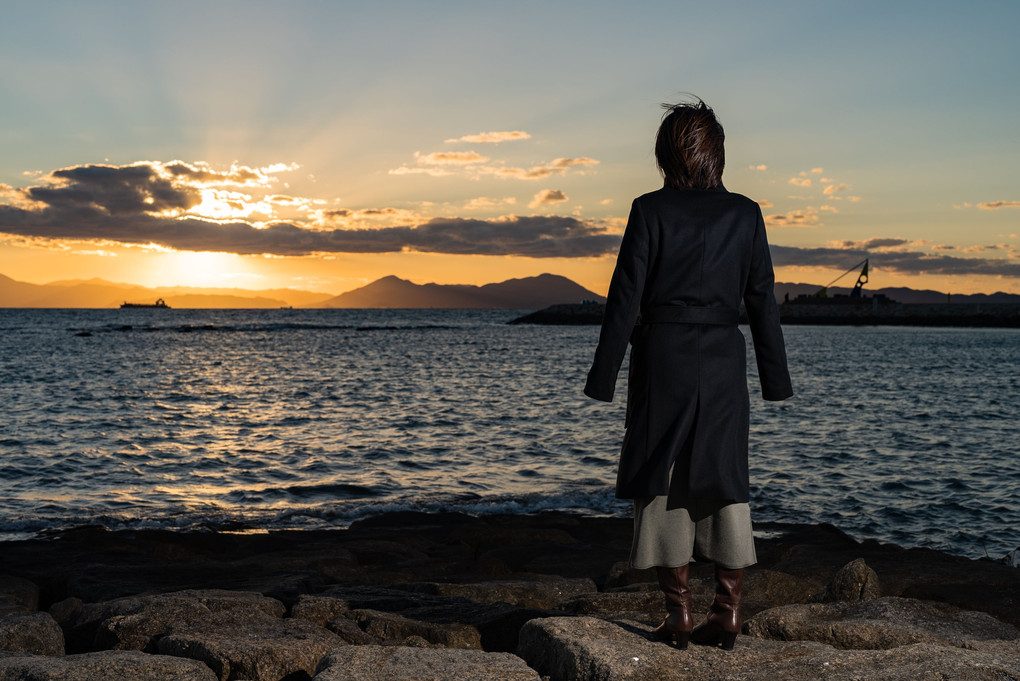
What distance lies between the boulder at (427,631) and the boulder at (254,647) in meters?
0.37

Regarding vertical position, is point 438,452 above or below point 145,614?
below

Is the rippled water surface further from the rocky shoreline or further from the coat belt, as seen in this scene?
the coat belt

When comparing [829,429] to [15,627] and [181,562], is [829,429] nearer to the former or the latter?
[181,562]

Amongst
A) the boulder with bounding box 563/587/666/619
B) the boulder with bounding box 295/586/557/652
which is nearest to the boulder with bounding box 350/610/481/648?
the boulder with bounding box 295/586/557/652

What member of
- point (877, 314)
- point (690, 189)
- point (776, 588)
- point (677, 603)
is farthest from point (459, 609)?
point (877, 314)

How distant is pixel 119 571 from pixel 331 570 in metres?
1.98

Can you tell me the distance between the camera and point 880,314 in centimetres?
11744

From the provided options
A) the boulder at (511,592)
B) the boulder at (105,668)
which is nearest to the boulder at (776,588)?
the boulder at (511,592)

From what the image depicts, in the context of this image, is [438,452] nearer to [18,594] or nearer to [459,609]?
A: [18,594]

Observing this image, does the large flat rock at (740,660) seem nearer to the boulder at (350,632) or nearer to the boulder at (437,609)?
the boulder at (437,609)

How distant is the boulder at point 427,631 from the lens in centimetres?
519

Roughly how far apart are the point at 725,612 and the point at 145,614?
3.75 m

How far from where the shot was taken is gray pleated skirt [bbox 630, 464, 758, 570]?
149 inches

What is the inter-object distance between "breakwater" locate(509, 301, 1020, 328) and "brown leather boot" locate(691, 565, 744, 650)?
111528 millimetres
